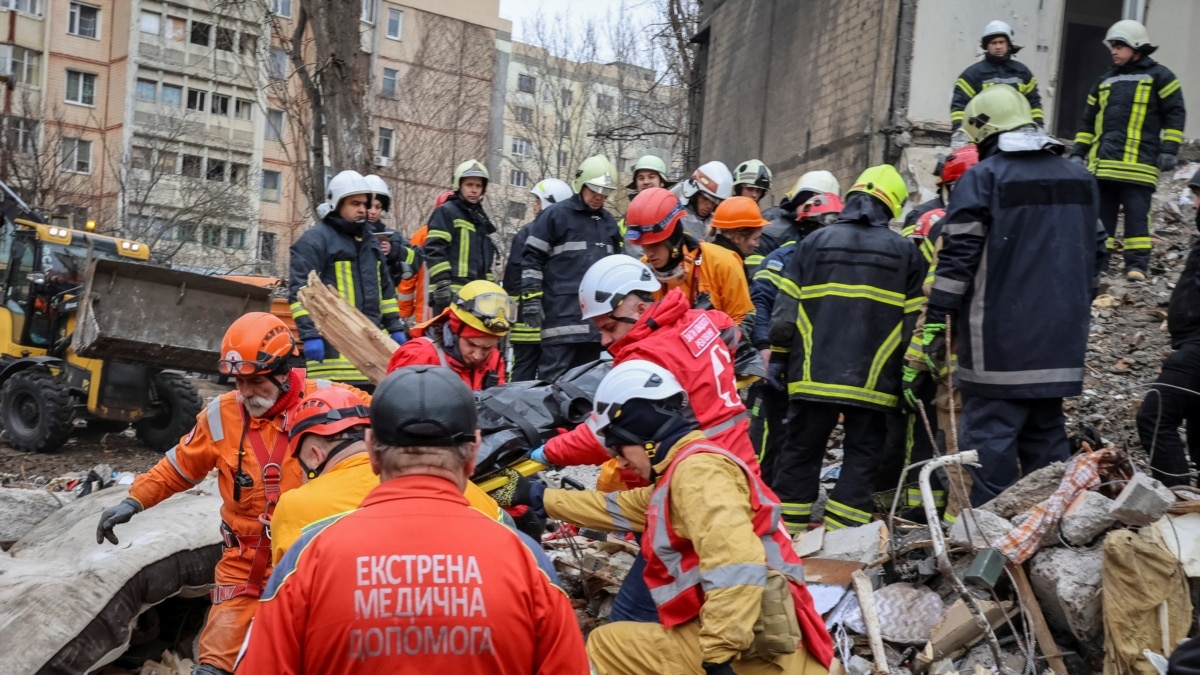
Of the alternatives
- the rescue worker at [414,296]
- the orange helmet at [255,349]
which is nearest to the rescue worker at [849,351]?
the orange helmet at [255,349]

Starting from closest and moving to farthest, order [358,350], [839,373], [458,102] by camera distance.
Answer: [839,373]
[358,350]
[458,102]

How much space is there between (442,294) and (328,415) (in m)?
4.45

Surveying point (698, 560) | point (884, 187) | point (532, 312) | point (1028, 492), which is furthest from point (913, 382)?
point (532, 312)

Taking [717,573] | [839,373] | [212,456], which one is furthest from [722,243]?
[717,573]

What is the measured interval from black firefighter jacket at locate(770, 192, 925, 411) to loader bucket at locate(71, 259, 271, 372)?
292 inches

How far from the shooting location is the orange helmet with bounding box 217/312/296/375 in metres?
4.44

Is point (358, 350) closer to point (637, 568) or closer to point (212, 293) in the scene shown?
point (637, 568)

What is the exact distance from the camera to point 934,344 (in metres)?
5.37

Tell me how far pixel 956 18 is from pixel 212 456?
29.6ft

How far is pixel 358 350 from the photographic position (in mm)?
6223

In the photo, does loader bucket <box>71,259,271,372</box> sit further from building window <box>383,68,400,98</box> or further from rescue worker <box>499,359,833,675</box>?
building window <box>383,68,400,98</box>

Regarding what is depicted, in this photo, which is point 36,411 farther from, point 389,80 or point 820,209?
point 389,80

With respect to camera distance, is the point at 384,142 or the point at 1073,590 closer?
the point at 1073,590

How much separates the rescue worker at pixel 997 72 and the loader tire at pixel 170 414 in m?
7.94
